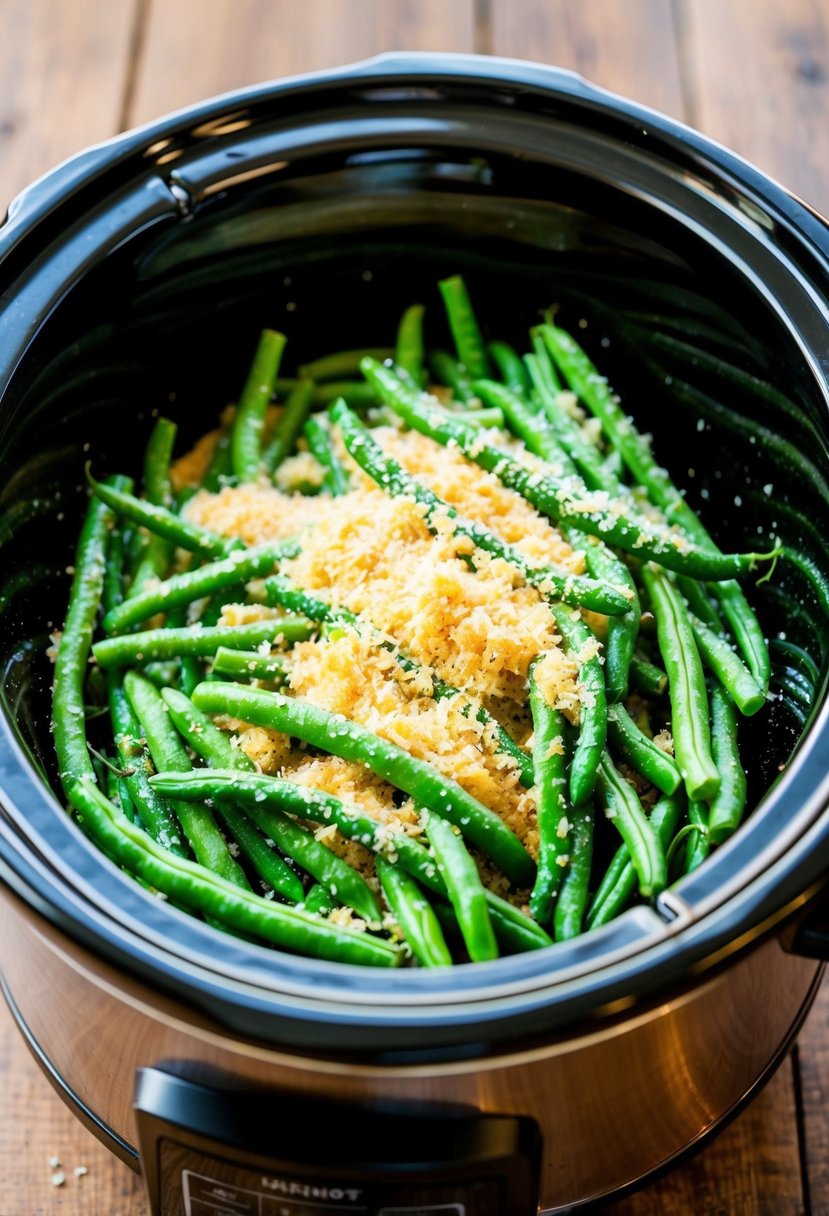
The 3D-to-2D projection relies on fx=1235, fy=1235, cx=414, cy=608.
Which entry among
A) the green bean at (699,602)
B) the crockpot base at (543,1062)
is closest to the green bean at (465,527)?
the green bean at (699,602)

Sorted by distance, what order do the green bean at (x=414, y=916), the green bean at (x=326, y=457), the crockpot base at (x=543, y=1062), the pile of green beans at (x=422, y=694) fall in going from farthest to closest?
the green bean at (x=326, y=457) < the pile of green beans at (x=422, y=694) < the green bean at (x=414, y=916) < the crockpot base at (x=543, y=1062)

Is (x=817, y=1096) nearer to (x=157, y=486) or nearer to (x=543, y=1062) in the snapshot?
(x=543, y=1062)

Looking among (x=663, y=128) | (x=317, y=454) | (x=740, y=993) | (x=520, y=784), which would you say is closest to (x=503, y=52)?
(x=663, y=128)

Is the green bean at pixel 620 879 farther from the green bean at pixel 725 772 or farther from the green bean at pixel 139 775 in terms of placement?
the green bean at pixel 139 775

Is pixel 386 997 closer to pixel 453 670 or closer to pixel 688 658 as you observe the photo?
pixel 453 670

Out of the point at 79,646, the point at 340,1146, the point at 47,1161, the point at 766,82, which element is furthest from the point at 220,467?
the point at 766,82

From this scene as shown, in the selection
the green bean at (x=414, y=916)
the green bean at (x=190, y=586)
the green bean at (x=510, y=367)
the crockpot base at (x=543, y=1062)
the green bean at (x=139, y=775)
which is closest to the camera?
the crockpot base at (x=543, y=1062)

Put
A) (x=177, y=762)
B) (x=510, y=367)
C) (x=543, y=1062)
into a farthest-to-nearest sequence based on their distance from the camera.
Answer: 1. (x=510, y=367)
2. (x=177, y=762)
3. (x=543, y=1062)
